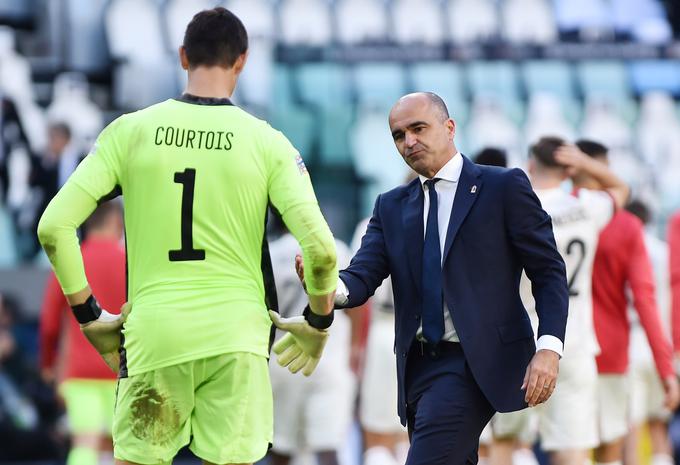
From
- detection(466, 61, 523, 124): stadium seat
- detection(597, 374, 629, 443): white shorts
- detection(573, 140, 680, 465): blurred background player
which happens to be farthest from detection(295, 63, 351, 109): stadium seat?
detection(597, 374, 629, 443): white shorts

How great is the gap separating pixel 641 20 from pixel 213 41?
14.9m

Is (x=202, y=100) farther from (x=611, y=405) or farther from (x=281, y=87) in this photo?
(x=281, y=87)

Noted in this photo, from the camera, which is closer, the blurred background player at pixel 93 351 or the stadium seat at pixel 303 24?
the blurred background player at pixel 93 351

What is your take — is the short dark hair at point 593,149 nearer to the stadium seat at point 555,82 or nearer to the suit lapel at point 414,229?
the suit lapel at point 414,229

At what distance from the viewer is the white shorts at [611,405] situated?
341 inches

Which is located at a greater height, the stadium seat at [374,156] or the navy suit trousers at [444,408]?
the navy suit trousers at [444,408]

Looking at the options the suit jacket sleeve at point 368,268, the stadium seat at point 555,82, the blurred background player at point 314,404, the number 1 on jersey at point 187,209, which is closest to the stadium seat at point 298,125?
the stadium seat at point 555,82

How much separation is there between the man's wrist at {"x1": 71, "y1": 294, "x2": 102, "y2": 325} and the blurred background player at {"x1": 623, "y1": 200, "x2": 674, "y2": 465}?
5787 millimetres

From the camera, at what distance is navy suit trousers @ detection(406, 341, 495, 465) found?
5.19 metres

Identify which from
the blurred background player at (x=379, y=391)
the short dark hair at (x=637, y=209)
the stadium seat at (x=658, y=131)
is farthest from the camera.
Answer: the stadium seat at (x=658, y=131)

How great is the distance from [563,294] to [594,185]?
315 centimetres

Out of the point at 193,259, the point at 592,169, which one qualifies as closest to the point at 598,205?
the point at 592,169

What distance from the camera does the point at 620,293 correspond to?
8344 millimetres

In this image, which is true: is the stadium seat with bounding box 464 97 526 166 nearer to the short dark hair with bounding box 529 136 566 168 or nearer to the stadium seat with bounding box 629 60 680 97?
the stadium seat with bounding box 629 60 680 97
